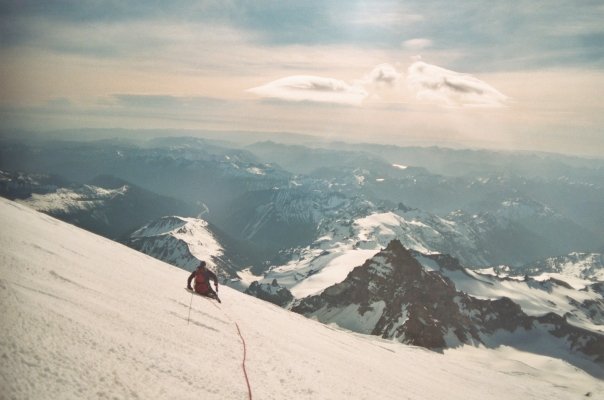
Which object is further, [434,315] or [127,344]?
[434,315]

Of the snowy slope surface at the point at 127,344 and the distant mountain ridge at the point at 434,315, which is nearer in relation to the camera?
the snowy slope surface at the point at 127,344

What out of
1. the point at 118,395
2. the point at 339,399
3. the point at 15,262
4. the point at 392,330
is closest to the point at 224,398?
the point at 118,395

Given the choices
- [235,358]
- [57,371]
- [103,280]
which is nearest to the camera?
[57,371]

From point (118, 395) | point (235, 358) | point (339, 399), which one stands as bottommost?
point (339, 399)

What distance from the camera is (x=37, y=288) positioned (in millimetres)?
9031

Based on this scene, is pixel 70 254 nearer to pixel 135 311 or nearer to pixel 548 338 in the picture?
pixel 135 311

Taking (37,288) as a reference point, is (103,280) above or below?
below

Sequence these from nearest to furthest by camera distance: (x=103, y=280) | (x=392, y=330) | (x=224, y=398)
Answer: (x=224, y=398) < (x=103, y=280) < (x=392, y=330)

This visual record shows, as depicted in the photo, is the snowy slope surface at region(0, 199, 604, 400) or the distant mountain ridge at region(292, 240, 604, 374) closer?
the snowy slope surface at region(0, 199, 604, 400)

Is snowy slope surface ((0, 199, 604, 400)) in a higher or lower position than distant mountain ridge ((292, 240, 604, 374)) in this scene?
higher

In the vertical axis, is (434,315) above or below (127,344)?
below

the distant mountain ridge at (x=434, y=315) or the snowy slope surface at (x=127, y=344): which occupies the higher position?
the snowy slope surface at (x=127, y=344)

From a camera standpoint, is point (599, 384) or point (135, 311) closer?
point (135, 311)

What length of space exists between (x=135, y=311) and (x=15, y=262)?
328 centimetres
